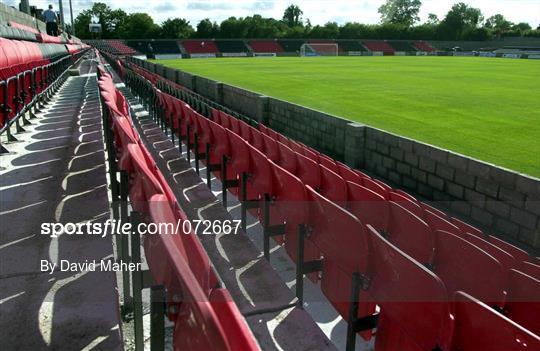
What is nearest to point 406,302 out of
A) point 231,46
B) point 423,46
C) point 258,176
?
point 258,176

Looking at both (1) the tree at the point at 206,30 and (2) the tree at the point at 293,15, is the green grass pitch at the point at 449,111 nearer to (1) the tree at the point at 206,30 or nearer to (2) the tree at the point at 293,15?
(1) the tree at the point at 206,30

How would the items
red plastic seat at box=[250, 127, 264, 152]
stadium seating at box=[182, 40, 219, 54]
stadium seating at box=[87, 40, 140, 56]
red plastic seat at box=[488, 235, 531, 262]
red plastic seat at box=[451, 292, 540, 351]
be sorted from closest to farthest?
red plastic seat at box=[451, 292, 540, 351] → red plastic seat at box=[488, 235, 531, 262] → red plastic seat at box=[250, 127, 264, 152] → stadium seating at box=[87, 40, 140, 56] → stadium seating at box=[182, 40, 219, 54]

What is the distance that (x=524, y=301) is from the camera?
2.27 meters

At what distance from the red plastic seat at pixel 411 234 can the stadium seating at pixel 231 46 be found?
235 ft

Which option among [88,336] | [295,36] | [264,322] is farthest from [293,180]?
[295,36]

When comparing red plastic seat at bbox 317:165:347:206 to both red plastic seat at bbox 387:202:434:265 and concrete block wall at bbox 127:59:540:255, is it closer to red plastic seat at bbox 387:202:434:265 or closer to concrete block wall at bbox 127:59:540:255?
red plastic seat at bbox 387:202:434:265

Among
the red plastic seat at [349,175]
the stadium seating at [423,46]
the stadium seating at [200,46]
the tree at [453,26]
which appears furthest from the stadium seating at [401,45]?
the red plastic seat at [349,175]

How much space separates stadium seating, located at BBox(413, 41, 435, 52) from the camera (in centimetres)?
7444

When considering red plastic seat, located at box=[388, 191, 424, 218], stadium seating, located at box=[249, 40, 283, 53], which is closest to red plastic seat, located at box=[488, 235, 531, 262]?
red plastic seat, located at box=[388, 191, 424, 218]

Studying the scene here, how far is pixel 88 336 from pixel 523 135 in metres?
7.73

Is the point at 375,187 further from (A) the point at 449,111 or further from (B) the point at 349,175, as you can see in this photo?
(A) the point at 449,111

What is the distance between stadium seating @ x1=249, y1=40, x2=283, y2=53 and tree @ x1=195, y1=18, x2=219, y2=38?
957 cm

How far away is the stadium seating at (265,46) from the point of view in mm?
73375

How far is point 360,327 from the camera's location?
2.42 m
